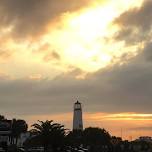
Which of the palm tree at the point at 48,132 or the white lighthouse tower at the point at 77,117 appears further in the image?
the white lighthouse tower at the point at 77,117

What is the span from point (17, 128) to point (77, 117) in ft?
59.5

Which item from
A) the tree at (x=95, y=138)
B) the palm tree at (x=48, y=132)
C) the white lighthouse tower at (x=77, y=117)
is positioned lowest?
the palm tree at (x=48, y=132)

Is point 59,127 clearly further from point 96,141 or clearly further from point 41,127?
point 96,141

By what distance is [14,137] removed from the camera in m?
152

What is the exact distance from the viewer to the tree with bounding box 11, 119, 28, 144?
150925 mm

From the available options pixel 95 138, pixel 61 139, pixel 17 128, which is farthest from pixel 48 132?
pixel 17 128

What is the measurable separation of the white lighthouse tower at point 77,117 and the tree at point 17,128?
16.3 metres

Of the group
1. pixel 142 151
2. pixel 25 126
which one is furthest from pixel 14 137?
pixel 142 151

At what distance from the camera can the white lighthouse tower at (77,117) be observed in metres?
156

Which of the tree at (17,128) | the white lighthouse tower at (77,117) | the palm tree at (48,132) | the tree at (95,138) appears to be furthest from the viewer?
the white lighthouse tower at (77,117)

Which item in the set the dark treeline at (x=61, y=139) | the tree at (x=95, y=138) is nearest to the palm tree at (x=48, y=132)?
the dark treeline at (x=61, y=139)

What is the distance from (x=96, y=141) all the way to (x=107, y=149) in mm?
10613

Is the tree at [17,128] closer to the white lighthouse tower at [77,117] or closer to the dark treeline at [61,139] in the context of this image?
the dark treeline at [61,139]

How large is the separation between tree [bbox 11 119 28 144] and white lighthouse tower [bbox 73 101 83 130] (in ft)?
53.3
